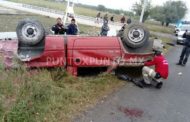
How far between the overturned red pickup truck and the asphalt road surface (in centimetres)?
91

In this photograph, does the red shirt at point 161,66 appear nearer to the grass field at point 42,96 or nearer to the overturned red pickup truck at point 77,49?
the overturned red pickup truck at point 77,49

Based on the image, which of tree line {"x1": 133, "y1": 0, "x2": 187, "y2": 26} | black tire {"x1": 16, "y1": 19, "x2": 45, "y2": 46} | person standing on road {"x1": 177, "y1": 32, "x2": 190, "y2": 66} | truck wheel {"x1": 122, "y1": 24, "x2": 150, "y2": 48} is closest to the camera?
black tire {"x1": 16, "y1": 19, "x2": 45, "y2": 46}

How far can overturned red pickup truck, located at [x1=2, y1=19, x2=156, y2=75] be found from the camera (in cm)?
816

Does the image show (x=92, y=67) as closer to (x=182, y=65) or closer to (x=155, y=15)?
(x=182, y=65)

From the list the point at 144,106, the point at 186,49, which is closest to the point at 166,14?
the point at 186,49

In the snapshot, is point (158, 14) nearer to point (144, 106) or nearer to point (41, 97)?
point (144, 106)

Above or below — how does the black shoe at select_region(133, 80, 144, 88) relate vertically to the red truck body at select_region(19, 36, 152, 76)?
below

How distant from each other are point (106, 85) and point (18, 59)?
2.26 metres

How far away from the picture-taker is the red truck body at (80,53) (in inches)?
322

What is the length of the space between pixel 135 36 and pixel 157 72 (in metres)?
1.19

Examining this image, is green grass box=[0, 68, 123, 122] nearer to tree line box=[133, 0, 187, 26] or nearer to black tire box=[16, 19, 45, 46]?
black tire box=[16, 19, 45, 46]

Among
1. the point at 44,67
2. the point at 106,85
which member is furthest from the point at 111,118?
the point at 44,67

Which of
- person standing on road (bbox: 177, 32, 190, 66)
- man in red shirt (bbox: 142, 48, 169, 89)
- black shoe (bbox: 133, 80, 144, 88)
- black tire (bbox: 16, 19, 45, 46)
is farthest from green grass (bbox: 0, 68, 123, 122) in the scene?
person standing on road (bbox: 177, 32, 190, 66)

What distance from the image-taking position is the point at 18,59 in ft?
25.4
